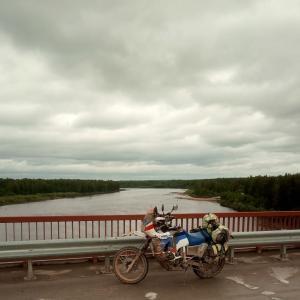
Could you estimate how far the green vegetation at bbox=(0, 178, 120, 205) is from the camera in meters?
103

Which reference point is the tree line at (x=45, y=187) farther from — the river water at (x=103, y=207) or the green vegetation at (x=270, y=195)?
the green vegetation at (x=270, y=195)

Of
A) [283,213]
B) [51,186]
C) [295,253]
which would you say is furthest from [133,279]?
[51,186]

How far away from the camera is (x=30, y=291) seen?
5863 millimetres

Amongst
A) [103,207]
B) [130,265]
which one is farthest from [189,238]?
[103,207]

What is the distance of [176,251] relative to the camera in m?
6.41

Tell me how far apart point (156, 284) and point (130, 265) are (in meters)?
0.52

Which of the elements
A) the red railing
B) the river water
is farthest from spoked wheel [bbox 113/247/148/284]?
the river water

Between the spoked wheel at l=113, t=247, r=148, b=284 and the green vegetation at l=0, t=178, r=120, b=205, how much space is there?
9165 centimetres

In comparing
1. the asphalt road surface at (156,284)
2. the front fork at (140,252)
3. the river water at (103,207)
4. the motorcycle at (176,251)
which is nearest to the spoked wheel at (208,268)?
the motorcycle at (176,251)

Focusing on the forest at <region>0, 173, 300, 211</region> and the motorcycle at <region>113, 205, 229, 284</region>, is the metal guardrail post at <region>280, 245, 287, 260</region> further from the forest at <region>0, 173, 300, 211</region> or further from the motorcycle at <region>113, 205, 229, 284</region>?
the forest at <region>0, 173, 300, 211</region>

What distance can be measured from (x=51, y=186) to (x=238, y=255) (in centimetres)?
12644

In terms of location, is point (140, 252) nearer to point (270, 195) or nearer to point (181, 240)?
point (181, 240)

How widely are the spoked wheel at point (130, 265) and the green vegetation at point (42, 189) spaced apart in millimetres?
91651

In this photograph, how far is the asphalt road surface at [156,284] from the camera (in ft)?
18.8
